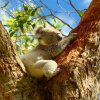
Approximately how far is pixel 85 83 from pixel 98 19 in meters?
0.82

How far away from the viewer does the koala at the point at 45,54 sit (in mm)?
2992

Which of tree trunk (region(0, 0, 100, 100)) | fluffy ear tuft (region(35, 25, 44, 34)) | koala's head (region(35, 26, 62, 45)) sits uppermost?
fluffy ear tuft (region(35, 25, 44, 34))

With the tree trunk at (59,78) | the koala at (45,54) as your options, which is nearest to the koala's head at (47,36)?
the koala at (45,54)

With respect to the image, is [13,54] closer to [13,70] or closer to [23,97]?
[13,70]

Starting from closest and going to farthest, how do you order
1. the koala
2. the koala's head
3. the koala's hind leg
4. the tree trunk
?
the tree trunk < the koala's hind leg < the koala < the koala's head

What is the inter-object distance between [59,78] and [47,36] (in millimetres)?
1467

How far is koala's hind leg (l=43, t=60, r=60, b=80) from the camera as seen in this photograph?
2776 mm

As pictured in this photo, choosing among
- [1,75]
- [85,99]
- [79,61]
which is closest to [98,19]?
[79,61]

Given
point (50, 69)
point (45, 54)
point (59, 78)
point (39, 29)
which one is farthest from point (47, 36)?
point (59, 78)

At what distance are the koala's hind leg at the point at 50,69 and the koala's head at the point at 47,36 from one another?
3.20 ft

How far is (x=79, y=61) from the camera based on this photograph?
2744 millimetres

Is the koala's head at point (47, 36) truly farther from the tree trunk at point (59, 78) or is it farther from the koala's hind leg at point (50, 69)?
the tree trunk at point (59, 78)

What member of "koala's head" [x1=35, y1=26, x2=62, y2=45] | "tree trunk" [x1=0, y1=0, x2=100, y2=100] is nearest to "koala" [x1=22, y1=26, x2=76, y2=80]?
"koala's head" [x1=35, y1=26, x2=62, y2=45]

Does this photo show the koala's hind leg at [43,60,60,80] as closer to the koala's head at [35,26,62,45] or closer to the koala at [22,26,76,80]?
the koala at [22,26,76,80]
